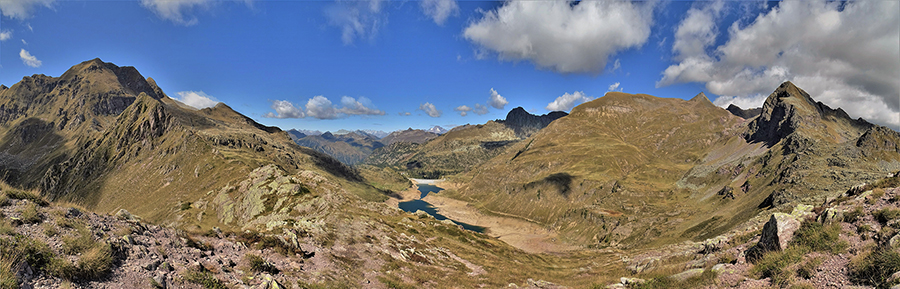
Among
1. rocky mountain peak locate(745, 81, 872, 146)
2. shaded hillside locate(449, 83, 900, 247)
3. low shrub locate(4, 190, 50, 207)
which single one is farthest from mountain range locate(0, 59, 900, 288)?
rocky mountain peak locate(745, 81, 872, 146)

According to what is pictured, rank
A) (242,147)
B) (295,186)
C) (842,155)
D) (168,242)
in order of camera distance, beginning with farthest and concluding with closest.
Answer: (242,147) < (842,155) < (295,186) < (168,242)

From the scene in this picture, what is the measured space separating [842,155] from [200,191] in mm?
198640

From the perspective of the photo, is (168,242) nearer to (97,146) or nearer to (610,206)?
(610,206)

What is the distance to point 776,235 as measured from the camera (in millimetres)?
19797

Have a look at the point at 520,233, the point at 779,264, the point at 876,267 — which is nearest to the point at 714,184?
the point at 520,233

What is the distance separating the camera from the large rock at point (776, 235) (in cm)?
1941

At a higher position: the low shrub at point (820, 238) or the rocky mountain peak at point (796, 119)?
the rocky mountain peak at point (796, 119)

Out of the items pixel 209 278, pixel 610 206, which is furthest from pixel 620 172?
pixel 209 278

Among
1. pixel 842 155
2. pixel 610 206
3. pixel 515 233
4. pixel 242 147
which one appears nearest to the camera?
pixel 842 155

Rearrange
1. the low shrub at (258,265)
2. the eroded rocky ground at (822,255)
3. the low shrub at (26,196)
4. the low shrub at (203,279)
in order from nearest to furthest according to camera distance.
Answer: the eroded rocky ground at (822,255), the low shrub at (26,196), the low shrub at (203,279), the low shrub at (258,265)

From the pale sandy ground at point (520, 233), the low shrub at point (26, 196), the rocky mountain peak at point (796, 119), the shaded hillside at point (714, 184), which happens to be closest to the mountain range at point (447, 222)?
the low shrub at point (26, 196)

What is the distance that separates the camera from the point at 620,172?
593 ft

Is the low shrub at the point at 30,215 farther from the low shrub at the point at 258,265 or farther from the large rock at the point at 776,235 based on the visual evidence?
the large rock at the point at 776,235

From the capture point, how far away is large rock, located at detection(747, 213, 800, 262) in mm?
19406
